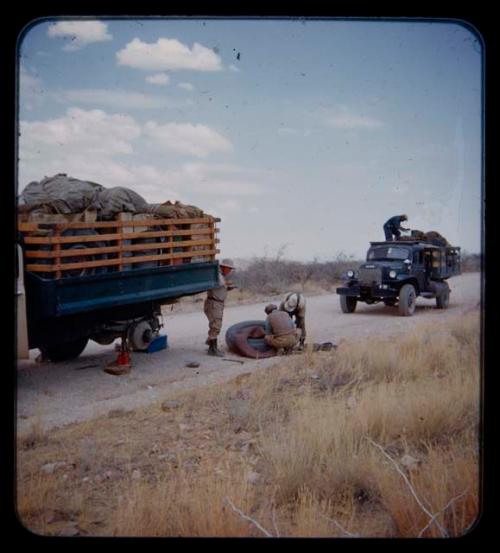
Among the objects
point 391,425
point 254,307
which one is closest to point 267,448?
point 391,425

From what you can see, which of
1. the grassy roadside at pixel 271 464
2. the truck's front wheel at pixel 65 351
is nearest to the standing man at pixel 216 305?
the truck's front wheel at pixel 65 351

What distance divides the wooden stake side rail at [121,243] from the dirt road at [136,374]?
117 cm

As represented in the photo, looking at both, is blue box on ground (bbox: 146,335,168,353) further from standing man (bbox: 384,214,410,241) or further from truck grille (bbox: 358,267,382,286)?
truck grille (bbox: 358,267,382,286)

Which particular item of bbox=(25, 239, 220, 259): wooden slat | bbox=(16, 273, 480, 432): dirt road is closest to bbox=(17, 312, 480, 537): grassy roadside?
bbox=(16, 273, 480, 432): dirt road

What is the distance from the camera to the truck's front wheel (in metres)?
6.68

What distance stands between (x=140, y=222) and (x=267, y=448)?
3.18 m

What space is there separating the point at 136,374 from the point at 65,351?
927mm

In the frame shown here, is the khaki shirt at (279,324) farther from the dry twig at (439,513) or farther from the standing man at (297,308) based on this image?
the dry twig at (439,513)

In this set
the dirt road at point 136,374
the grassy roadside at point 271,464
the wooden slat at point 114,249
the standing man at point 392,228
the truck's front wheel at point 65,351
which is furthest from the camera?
the standing man at point 392,228

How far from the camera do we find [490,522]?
3.23 metres

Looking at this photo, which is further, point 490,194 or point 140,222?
point 140,222

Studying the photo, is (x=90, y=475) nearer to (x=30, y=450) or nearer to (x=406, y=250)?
(x=30, y=450)

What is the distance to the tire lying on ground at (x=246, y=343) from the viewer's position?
304 inches
